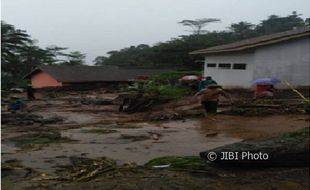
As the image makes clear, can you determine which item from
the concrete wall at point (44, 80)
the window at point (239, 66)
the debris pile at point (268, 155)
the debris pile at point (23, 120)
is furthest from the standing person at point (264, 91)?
the concrete wall at point (44, 80)

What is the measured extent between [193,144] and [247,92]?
14.5 metres

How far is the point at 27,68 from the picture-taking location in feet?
185

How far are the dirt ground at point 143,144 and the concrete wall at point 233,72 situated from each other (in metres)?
4.97

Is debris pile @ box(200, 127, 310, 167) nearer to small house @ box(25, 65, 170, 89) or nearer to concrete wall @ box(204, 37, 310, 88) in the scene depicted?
concrete wall @ box(204, 37, 310, 88)

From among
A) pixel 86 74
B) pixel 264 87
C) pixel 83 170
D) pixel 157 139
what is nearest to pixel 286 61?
pixel 264 87

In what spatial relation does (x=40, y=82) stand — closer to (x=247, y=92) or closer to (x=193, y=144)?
(x=247, y=92)

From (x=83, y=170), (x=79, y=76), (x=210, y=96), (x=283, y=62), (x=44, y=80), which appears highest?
(x=283, y=62)

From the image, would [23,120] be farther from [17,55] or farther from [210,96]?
[17,55]

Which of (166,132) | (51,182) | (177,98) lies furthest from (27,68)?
(51,182)

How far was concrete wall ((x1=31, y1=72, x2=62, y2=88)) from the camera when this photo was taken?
A: 46594mm

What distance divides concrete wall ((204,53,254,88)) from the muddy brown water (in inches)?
346

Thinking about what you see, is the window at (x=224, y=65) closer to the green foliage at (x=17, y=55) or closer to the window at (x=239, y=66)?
→ the window at (x=239, y=66)

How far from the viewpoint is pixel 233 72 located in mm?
26594

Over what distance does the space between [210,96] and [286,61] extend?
8719mm
